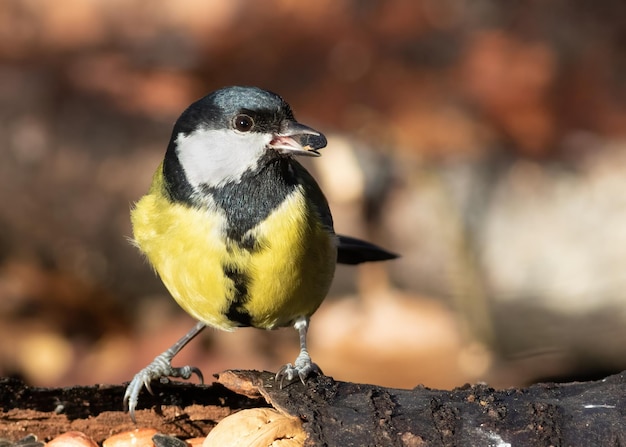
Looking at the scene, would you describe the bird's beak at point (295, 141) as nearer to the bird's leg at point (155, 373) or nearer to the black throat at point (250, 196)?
the black throat at point (250, 196)

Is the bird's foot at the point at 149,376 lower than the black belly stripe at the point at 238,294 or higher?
lower

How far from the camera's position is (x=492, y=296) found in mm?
4340

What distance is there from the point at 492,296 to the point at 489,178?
0.63m

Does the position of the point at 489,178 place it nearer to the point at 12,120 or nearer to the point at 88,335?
the point at 88,335

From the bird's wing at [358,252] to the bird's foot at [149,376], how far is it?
0.71 meters

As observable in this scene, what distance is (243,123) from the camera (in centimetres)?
243

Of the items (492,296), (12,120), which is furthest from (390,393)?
(12,120)

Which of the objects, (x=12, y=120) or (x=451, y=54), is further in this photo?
(x=451, y=54)

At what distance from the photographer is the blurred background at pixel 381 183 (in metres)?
4.23

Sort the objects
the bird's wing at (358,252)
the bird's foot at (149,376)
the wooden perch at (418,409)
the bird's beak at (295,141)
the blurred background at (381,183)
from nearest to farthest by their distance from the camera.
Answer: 1. the wooden perch at (418,409)
2. the bird's foot at (149,376)
3. the bird's beak at (295,141)
4. the bird's wing at (358,252)
5. the blurred background at (381,183)

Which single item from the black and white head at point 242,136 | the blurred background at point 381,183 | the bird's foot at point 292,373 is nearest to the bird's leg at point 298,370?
the bird's foot at point 292,373

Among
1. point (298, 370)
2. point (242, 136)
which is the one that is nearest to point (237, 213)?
point (242, 136)

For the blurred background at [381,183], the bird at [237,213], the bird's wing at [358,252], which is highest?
the blurred background at [381,183]

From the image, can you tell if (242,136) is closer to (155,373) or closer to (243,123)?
(243,123)
